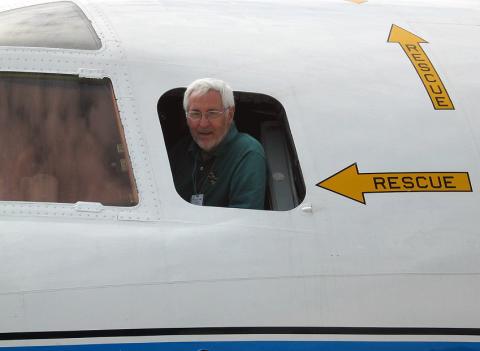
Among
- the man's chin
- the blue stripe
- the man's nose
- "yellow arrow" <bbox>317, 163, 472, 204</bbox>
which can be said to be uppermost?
the man's nose

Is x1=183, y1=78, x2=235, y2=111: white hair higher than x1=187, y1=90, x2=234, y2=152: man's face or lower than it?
higher

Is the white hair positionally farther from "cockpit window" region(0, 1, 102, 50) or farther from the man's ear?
"cockpit window" region(0, 1, 102, 50)

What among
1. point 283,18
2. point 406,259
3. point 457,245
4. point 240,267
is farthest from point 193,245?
point 283,18

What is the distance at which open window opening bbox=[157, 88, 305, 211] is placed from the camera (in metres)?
5.58

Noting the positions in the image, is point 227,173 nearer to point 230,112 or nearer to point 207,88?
point 230,112

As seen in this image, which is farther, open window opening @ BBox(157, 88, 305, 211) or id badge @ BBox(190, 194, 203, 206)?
open window opening @ BBox(157, 88, 305, 211)

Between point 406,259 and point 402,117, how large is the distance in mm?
940

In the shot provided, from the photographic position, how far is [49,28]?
5.55 meters

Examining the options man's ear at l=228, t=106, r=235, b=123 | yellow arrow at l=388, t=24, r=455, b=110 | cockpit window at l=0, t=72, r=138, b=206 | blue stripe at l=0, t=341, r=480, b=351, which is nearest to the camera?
blue stripe at l=0, t=341, r=480, b=351

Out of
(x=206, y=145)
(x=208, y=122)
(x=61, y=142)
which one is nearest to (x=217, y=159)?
(x=206, y=145)

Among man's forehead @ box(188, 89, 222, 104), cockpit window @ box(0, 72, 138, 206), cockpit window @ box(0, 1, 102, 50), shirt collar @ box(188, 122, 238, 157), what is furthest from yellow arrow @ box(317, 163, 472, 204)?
cockpit window @ box(0, 1, 102, 50)

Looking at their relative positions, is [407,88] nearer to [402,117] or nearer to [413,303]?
[402,117]

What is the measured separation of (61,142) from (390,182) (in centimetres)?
195

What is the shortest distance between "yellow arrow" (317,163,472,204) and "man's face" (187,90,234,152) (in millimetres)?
725
